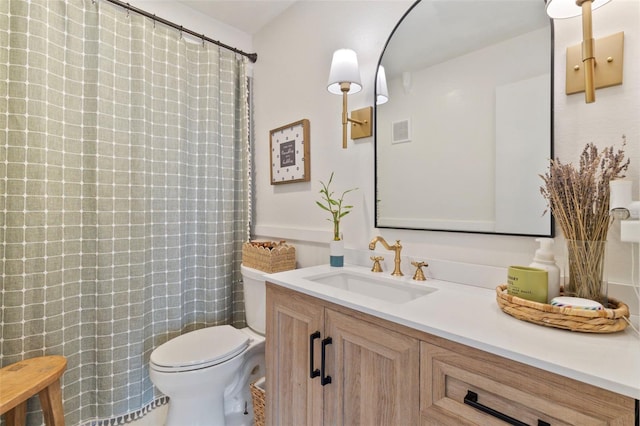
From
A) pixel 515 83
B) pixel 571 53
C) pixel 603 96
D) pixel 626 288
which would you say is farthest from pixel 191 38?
pixel 626 288

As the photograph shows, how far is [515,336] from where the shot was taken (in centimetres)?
63

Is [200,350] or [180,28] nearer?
[200,350]

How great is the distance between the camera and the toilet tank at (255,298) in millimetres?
1619

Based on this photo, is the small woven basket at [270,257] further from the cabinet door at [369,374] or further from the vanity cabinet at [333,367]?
the cabinet door at [369,374]

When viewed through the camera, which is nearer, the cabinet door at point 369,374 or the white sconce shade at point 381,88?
the cabinet door at point 369,374

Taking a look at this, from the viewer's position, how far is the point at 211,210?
1.90 meters

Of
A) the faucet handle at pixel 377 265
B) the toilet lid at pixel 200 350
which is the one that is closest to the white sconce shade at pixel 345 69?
the faucet handle at pixel 377 265

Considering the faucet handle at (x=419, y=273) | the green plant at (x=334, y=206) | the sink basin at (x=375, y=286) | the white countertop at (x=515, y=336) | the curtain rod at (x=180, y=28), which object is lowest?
the sink basin at (x=375, y=286)

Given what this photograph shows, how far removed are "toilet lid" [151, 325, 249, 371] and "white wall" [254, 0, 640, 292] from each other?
56 cm

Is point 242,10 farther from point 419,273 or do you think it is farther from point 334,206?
point 419,273

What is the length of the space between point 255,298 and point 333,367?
0.84 metres

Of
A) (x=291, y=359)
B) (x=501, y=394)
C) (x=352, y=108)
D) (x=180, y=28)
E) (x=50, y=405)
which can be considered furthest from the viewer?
(x=180, y=28)

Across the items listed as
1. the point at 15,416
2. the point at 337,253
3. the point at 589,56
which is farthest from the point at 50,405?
the point at 589,56

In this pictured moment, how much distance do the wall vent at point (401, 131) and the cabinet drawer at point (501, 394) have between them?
2.91 feet
